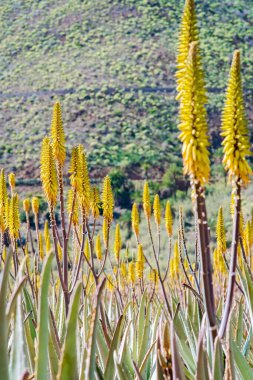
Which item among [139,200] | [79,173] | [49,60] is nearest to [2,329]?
[79,173]

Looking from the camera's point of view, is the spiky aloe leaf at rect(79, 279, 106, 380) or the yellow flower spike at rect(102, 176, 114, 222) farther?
the yellow flower spike at rect(102, 176, 114, 222)

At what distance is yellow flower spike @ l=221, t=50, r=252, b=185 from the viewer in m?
1.42

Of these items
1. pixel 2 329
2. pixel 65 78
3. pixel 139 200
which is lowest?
pixel 139 200

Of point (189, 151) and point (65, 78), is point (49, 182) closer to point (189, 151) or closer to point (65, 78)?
point (189, 151)

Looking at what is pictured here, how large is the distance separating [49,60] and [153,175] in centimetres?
1749

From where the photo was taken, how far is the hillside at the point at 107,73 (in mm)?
39656

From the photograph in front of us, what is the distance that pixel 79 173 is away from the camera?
9.75 ft


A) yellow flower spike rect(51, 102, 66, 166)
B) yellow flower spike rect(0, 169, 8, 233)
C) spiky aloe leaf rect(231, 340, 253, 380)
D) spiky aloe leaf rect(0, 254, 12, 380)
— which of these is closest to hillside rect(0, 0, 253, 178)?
yellow flower spike rect(0, 169, 8, 233)

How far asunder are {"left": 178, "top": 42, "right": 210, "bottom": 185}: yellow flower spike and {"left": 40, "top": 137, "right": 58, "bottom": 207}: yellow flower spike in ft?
5.59

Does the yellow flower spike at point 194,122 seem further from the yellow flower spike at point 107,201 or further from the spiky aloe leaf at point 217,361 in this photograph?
the yellow flower spike at point 107,201

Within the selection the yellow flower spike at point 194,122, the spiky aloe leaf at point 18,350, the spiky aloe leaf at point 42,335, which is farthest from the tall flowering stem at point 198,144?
the spiky aloe leaf at point 18,350

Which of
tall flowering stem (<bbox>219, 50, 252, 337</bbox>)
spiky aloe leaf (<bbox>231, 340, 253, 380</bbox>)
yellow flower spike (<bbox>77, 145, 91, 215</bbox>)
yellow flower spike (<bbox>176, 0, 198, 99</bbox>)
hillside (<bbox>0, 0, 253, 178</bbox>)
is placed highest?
hillside (<bbox>0, 0, 253, 178</bbox>)

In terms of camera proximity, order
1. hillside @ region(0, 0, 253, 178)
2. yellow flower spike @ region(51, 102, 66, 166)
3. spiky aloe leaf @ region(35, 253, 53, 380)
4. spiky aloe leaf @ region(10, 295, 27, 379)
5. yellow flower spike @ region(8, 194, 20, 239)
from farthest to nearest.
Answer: hillside @ region(0, 0, 253, 178)
yellow flower spike @ region(8, 194, 20, 239)
yellow flower spike @ region(51, 102, 66, 166)
spiky aloe leaf @ region(10, 295, 27, 379)
spiky aloe leaf @ region(35, 253, 53, 380)

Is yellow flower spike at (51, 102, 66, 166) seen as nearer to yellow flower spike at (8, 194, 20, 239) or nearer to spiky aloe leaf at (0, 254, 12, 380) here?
yellow flower spike at (8, 194, 20, 239)
